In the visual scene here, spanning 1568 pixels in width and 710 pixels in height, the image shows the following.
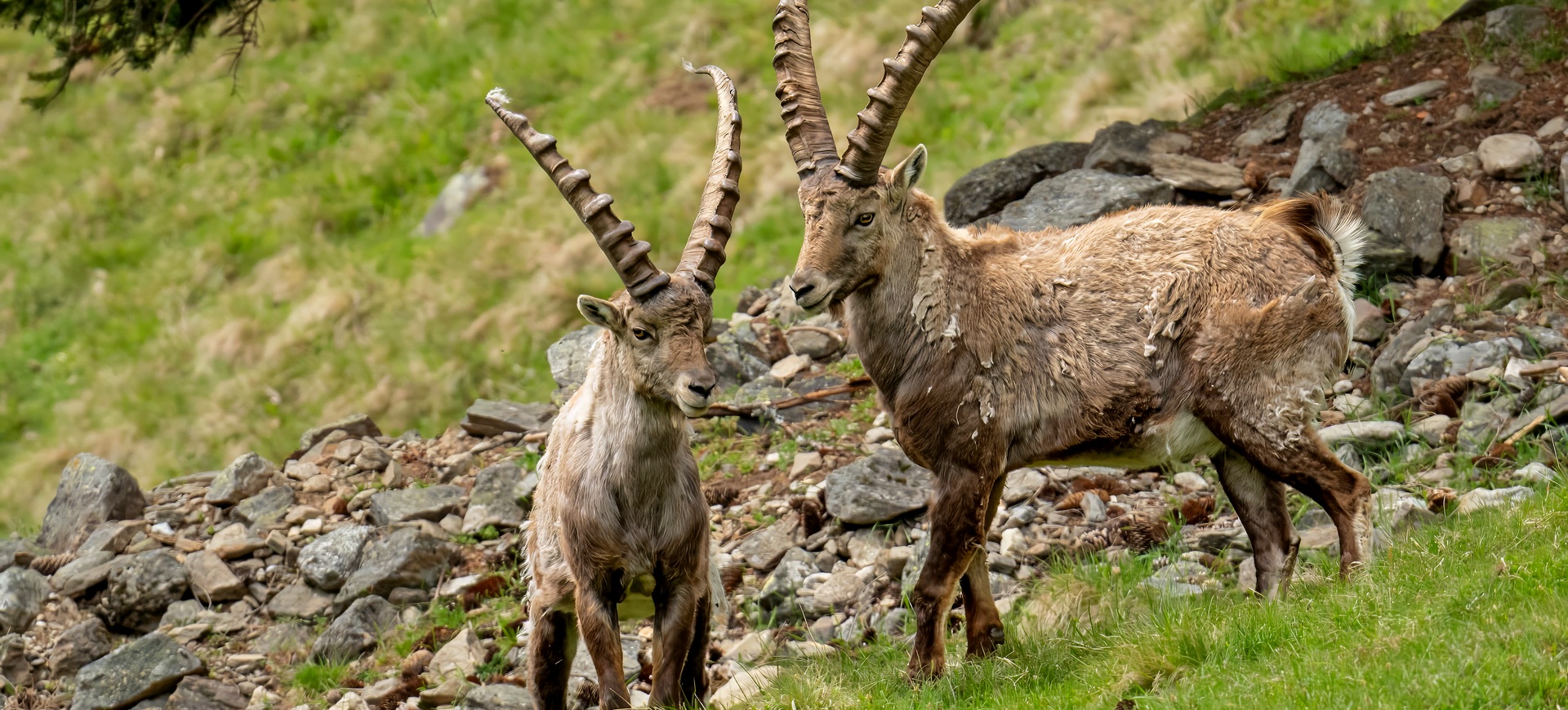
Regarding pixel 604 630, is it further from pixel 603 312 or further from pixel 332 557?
pixel 332 557

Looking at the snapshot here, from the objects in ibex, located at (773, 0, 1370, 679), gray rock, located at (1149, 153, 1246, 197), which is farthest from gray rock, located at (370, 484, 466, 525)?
gray rock, located at (1149, 153, 1246, 197)

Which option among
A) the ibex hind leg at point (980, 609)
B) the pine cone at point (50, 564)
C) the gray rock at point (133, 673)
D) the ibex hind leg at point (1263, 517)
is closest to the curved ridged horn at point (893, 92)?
the ibex hind leg at point (980, 609)

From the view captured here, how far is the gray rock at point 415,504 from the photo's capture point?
10524 millimetres

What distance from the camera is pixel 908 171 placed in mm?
6863

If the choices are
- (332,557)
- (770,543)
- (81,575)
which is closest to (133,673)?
(332,557)

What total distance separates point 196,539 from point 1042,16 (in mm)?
12061

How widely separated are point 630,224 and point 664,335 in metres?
0.54

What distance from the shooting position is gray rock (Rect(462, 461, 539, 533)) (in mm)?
10305

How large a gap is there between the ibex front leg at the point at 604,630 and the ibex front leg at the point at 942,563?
142 cm

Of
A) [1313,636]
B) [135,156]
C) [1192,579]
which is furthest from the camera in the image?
[135,156]

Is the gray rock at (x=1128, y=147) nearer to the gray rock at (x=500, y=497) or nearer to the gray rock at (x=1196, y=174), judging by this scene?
the gray rock at (x=1196, y=174)

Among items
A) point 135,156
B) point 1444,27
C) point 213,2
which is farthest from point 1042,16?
point 135,156

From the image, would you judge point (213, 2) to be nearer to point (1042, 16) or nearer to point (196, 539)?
point (196, 539)

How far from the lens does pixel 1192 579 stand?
7.52m
